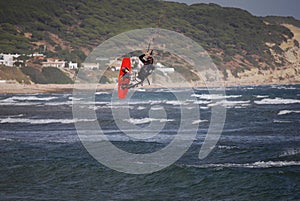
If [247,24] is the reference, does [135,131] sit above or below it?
below

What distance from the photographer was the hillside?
13762cm

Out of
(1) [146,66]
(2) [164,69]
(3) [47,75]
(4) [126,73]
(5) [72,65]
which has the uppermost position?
(5) [72,65]

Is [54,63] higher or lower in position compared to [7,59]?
lower

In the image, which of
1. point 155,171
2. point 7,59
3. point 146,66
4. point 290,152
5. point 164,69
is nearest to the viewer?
point 146,66

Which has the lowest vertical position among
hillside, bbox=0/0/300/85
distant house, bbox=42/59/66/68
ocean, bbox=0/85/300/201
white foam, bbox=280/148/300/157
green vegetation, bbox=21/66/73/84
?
ocean, bbox=0/85/300/201

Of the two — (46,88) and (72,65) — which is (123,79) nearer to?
(46,88)

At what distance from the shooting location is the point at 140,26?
160750 millimetres

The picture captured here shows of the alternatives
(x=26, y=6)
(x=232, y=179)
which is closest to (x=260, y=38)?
(x=26, y=6)

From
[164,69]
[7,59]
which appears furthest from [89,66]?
[7,59]

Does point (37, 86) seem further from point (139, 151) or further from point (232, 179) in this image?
point (232, 179)

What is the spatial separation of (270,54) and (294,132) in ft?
465

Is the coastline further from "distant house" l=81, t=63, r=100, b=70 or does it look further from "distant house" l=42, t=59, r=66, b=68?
"distant house" l=81, t=63, r=100, b=70

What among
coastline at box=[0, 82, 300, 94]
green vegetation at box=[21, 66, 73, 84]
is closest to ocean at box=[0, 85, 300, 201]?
coastline at box=[0, 82, 300, 94]

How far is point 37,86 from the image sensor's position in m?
99.4
